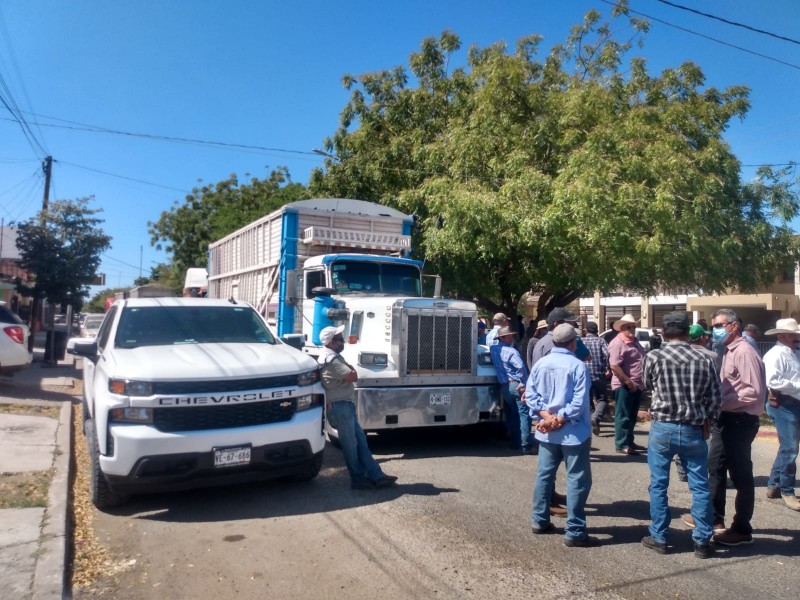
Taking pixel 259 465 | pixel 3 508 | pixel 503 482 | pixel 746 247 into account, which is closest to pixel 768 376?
pixel 503 482

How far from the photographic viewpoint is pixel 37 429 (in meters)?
9.52

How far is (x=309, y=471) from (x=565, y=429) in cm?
274

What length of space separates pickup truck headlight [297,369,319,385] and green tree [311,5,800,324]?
664cm

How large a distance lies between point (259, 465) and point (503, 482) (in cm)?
266

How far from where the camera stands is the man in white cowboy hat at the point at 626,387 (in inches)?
356

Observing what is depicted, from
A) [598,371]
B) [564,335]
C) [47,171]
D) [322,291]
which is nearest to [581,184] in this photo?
[598,371]

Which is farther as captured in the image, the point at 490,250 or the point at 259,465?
the point at 490,250

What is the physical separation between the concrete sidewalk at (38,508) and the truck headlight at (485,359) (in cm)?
513

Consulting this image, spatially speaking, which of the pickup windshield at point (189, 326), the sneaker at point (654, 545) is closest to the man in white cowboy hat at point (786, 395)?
the sneaker at point (654, 545)

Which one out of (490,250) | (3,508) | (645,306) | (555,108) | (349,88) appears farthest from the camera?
(645,306)

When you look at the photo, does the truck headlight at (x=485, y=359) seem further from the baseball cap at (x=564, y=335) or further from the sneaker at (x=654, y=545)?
the sneaker at (x=654, y=545)

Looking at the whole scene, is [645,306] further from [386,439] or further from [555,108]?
[386,439]

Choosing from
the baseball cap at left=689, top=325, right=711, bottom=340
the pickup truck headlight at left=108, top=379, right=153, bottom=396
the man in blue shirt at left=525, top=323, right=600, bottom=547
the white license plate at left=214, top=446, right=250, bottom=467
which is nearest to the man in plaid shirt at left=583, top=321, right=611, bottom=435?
the baseball cap at left=689, top=325, right=711, bottom=340

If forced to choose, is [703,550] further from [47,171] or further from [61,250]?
[47,171]
